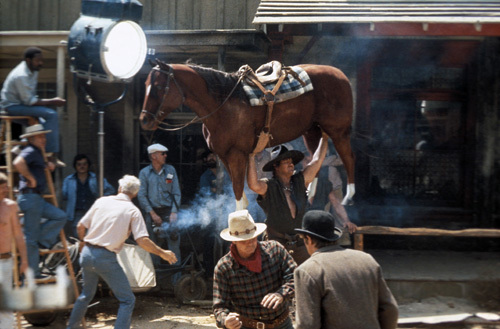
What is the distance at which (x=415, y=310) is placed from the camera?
7.97 m

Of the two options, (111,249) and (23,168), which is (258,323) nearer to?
(111,249)

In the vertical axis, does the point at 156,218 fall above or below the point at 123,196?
below

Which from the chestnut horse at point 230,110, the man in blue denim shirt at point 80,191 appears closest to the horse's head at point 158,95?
the chestnut horse at point 230,110

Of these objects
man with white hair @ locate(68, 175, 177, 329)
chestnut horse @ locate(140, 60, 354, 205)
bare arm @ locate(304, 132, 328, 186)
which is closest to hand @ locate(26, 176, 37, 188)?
man with white hair @ locate(68, 175, 177, 329)

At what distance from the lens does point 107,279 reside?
669cm

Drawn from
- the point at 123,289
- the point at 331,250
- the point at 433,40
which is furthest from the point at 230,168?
the point at 433,40

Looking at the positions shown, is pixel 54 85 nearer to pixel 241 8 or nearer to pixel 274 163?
pixel 241 8

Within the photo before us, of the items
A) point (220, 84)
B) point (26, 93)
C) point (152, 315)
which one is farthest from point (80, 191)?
point (220, 84)

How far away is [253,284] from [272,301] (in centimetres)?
26

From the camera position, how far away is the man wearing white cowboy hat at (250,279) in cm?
478

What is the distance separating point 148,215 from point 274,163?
3504mm

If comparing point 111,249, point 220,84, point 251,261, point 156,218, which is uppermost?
point 220,84

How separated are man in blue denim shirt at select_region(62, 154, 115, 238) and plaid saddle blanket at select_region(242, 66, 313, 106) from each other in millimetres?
3648

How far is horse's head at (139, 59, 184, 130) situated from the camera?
19.2 ft
